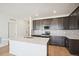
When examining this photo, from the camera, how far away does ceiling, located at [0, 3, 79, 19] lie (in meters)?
1.32

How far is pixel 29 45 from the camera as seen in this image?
1541 millimetres

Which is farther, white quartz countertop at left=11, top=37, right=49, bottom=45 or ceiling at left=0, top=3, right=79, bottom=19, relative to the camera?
white quartz countertop at left=11, top=37, right=49, bottom=45

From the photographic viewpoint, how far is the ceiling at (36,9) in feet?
4.33

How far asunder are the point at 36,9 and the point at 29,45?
0.64 meters

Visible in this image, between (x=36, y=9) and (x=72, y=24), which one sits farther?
(x=72, y=24)

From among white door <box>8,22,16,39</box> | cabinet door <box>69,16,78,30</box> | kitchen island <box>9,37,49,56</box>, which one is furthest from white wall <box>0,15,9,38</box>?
cabinet door <box>69,16,78,30</box>

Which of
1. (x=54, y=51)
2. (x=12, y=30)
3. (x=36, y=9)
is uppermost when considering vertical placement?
(x=36, y=9)

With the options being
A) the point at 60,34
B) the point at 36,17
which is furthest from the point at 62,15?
the point at 36,17

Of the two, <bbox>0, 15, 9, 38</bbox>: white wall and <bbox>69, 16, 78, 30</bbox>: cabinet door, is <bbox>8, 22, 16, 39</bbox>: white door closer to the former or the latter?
<bbox>0, 15, 9, 38</bbox>: white wall

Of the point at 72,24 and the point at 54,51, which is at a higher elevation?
the point at 72,24

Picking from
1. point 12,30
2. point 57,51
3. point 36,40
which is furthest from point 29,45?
point 57,51

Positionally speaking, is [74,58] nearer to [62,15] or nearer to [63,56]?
[63,56]

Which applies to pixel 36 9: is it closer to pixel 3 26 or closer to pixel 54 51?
pixel 3 26

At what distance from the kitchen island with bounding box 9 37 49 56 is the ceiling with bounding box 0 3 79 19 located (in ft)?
1.37
